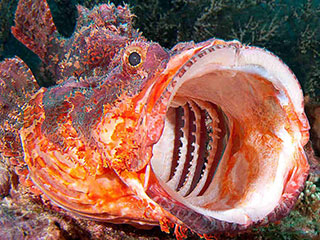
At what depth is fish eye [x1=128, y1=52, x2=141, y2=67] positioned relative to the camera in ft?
5.14

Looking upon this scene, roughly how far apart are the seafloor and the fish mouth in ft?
1.97

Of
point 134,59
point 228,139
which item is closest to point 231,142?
point 228,139

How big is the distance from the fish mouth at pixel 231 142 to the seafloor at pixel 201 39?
601 mm

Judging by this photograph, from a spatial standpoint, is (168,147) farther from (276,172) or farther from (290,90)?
(290,90)

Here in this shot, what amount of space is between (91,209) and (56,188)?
280 millimetres

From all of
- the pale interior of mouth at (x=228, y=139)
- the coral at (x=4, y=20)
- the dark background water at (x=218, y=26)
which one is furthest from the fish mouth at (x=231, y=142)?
the coral at (x=4, y=20)

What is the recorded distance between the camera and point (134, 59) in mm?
1576

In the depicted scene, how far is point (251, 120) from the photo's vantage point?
1973 mm

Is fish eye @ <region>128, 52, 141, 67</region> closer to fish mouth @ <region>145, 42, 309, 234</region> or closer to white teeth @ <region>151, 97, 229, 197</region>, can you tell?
fish mouth @ <region>145, 42, 309, 234</region>

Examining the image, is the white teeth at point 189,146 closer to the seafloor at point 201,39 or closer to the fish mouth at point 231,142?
the fish mouth at point 231,142

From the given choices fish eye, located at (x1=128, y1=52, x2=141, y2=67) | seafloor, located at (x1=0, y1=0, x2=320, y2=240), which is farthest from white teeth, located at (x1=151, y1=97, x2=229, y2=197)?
fish eye, located at (x1=128, y1=52, x2=141, y2=67)

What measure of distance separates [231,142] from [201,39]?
5.17 metres

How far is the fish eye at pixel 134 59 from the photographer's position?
1567 millimetres

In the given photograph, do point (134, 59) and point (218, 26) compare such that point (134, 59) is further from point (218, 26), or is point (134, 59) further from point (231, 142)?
point (218, 26)
